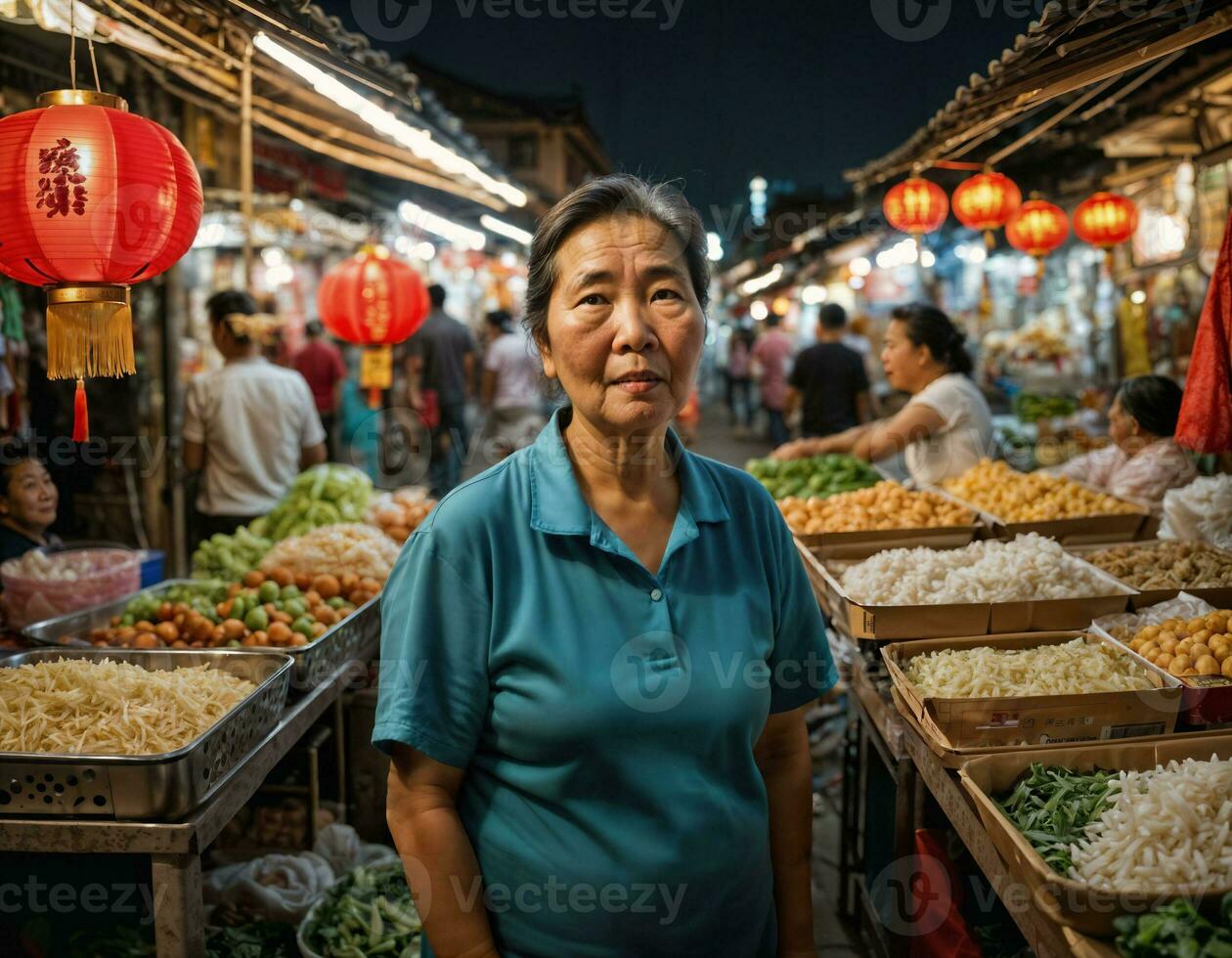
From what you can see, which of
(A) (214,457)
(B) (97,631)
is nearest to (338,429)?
(A) (214,457)

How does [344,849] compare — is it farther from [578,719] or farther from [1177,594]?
[1177,594]

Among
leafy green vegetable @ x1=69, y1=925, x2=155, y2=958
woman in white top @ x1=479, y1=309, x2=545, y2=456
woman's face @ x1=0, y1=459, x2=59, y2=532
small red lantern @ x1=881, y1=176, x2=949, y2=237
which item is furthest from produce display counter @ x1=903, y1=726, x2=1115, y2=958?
woman in white top @ x1=479, y1=309, x2=545, y2=456

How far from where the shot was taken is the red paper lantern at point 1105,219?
795 centimetres

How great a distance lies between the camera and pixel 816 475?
6.07 m

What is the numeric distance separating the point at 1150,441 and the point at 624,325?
4.51 metres

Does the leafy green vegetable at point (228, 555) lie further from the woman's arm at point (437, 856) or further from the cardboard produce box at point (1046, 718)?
the cardboard produce box at point (1046, 718)

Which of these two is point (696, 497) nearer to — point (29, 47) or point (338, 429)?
point (29, 47)

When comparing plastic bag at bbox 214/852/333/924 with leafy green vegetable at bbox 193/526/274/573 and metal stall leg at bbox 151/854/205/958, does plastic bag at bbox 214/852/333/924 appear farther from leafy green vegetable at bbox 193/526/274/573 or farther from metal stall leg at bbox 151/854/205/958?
leafy green vegetable at bbox 193/526/274/573

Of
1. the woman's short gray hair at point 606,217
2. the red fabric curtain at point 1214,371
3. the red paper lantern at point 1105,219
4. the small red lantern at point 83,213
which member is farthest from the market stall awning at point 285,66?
the red paper lantern at point 1105,219

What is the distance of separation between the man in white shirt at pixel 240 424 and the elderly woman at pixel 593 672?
426 centimetres

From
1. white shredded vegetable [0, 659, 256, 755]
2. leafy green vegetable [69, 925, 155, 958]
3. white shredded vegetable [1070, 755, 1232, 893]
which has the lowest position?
leafy green vegetable [69, 925, 155, 958]

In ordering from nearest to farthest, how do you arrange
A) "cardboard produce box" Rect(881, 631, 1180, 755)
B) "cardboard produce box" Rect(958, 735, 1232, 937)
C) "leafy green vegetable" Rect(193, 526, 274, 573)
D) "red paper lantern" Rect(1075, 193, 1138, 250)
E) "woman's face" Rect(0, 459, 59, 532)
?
1. "cardboard produce box" Rect(958, 735, 1232, 937)
2. "cardboard produce box" Rect(881, 631, 1180, 755)
3. "woman's face" Rect(0, 459, 59, 532)
4. "leafy green vegetable" Rect(193, 526, 274, 573)
5. "red paper lantern" Rect(1075, 193, 1138, 250)

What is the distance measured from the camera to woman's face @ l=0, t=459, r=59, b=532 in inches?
185

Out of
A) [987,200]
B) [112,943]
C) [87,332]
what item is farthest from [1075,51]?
[112,943]
